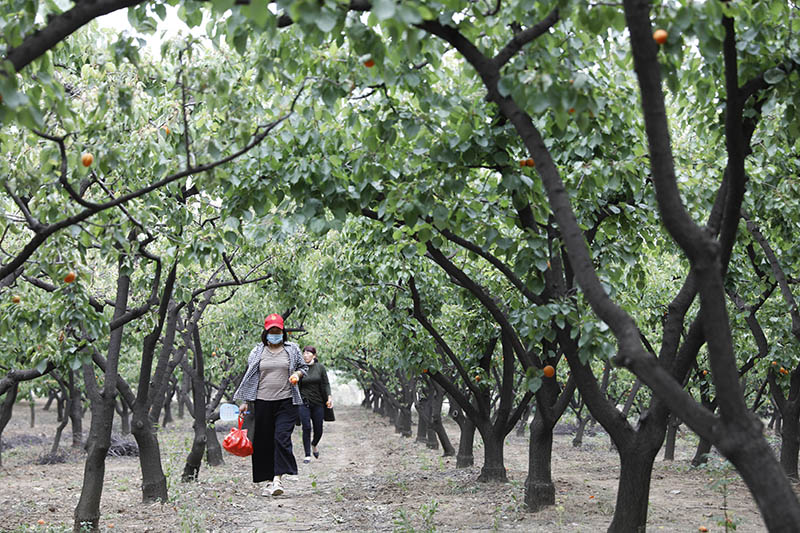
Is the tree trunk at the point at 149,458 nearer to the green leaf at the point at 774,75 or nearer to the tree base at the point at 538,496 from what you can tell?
the tree base at the point at 538,496

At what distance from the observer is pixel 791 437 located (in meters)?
11.9

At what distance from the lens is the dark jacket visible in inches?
447

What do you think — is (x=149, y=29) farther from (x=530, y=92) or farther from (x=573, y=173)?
(x=573, y=173)

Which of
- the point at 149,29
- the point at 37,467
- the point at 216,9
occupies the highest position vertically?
the point at 149,29

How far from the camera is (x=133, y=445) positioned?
21.4 metres

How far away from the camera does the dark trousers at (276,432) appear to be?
8.72 m

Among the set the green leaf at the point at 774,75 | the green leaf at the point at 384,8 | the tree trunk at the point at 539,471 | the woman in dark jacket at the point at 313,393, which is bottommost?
the tree trunk at the point at 539,471

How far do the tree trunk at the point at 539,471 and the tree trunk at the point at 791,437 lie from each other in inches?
220

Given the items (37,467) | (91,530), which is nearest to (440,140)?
(91,530)

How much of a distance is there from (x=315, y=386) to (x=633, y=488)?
679 cm

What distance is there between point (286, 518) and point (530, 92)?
656cm

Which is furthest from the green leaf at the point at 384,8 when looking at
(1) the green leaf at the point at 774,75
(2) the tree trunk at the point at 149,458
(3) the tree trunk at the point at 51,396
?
(3) the tree trunk at the point at 51,396

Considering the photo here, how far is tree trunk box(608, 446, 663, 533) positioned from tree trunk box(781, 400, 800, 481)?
7730 mm

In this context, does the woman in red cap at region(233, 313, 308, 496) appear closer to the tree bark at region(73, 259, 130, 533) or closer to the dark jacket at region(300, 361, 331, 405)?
the tree bark at region(73, 259, 130, 533)
